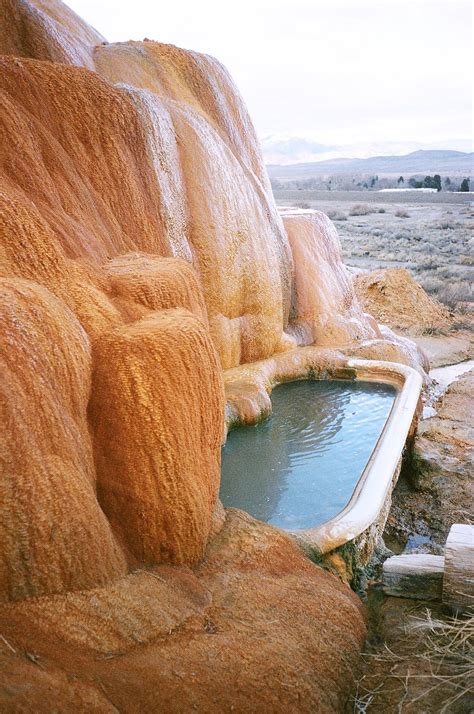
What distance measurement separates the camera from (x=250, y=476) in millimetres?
5320

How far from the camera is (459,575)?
3875mm

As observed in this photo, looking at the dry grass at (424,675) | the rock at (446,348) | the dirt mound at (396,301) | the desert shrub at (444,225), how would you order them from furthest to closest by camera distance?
the desert shrub at (444,225), the dirt mound at (396,301), the rock at (446,348), the dry grass at (424,675)

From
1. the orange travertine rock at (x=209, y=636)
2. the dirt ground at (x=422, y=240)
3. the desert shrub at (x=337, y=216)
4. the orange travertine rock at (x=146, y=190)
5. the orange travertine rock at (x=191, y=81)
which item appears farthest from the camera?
the desert shrub at (x=337, y=216)

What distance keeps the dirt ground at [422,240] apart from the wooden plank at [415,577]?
11.2 meters

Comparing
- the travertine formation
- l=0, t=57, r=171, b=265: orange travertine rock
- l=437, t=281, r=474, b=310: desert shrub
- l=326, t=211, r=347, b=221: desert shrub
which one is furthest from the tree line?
the travertine formation

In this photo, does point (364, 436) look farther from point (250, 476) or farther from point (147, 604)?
point (147, 604)

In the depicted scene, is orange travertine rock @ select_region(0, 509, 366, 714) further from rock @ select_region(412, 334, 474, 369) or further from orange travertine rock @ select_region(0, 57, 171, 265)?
rock @ select_region(412, 334, 474, 369)

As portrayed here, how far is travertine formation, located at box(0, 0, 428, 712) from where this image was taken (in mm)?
2551

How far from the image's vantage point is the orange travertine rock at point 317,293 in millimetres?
8374

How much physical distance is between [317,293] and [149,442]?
18.1 ft

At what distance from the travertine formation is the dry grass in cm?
14

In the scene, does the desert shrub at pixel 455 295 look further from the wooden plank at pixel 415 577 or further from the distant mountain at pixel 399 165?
the distant mountain at pixel 399 165

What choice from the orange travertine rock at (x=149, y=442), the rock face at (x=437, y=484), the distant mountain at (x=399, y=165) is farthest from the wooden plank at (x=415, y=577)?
the distant mountain at (x=399, y=165)

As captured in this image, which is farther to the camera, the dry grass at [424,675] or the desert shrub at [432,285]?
the desert shrub at [432,285]
